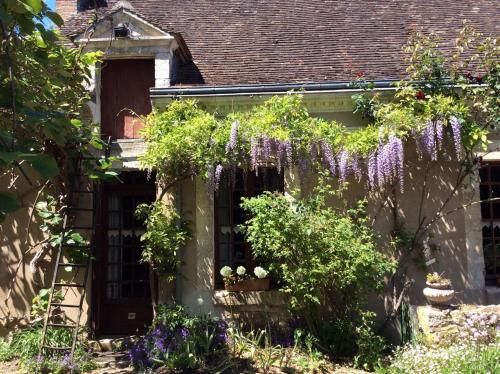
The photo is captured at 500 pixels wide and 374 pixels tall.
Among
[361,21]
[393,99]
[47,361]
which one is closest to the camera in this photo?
[47,361]

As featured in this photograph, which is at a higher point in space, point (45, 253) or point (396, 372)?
point (45, 253)

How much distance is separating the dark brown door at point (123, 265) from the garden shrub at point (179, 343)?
3.08 ft

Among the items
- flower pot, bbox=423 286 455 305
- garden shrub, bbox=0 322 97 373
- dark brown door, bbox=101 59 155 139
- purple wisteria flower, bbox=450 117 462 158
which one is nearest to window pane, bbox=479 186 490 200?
purple wisteria flower, bbox=450 117 462 158

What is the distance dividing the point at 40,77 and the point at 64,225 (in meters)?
2.19

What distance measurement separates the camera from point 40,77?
5.16 meters

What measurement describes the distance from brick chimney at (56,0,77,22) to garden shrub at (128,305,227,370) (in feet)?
20.7

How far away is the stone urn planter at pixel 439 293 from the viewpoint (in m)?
5.87

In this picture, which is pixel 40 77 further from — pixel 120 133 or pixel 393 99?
pixel 393 99

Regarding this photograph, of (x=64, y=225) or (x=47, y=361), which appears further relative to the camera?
(x=64, y=225)

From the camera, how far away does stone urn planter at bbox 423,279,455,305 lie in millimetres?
5867

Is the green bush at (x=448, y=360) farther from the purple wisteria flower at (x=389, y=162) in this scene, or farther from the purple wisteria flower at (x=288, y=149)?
the purple wisteria flower at (x=288, y=149)

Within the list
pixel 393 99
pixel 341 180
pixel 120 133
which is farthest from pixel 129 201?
pixel 393 99

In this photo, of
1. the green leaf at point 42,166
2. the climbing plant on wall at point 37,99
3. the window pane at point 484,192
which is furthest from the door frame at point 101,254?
the green leaf at point 42,166

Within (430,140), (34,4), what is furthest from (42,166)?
(430,140)
